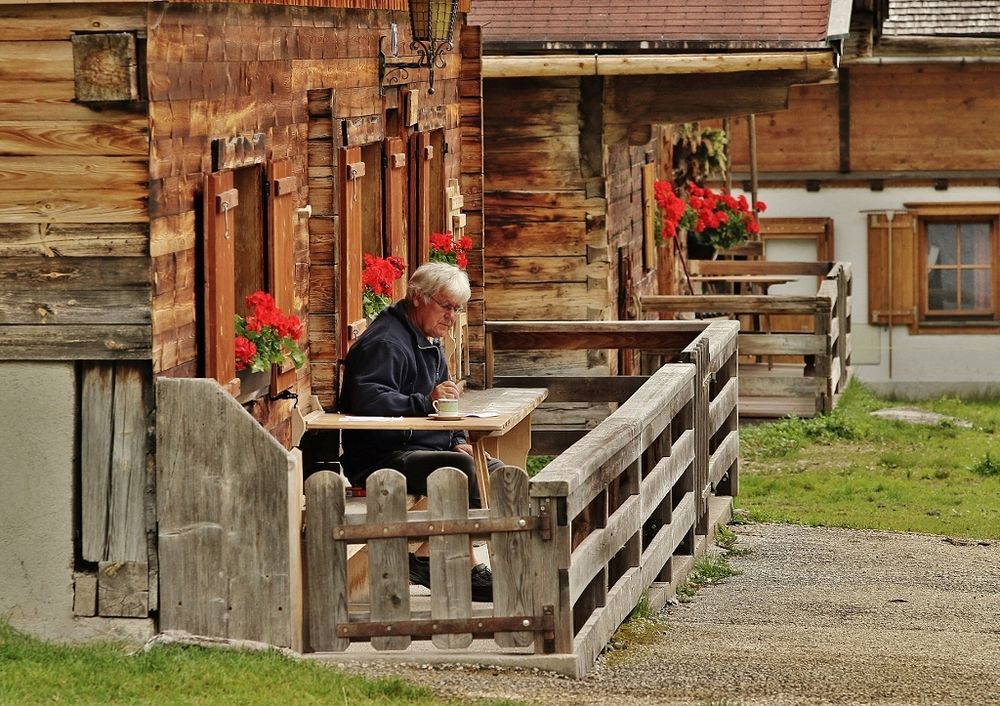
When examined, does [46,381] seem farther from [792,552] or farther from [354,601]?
[792,552]

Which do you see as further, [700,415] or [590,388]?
[590,388]

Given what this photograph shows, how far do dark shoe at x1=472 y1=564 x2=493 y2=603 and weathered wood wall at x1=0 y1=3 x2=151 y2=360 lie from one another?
1715 mm

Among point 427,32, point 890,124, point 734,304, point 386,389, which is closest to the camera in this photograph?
point 386,389

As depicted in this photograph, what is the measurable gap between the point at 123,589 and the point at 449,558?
1127mm

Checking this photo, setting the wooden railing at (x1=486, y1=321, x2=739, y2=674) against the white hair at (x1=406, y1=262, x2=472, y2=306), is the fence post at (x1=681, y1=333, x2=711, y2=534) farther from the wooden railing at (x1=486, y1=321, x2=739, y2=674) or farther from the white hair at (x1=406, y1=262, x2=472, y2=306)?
the white hair at (x1=406, y1=262, x2=472, y2=306)

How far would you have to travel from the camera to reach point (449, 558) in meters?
6.62

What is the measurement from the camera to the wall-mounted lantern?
10.1m

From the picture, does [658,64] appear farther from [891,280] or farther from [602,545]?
[891,280]

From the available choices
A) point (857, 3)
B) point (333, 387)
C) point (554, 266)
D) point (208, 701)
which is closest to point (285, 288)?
point (333, 387)

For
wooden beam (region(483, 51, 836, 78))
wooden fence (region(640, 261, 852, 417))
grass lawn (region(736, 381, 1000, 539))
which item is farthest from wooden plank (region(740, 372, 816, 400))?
wooden beam (region(483, 51, 836, 78))

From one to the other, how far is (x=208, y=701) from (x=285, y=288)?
2617 millimetres

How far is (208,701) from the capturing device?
598 centimetres

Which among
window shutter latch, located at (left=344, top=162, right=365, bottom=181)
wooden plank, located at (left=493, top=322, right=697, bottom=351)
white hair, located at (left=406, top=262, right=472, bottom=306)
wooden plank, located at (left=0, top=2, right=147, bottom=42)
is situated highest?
wooden plank, located at (left=0, top=2, right=147, bottom=42)

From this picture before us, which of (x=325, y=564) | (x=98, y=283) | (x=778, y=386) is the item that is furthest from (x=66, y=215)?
(x=778, y=386)
